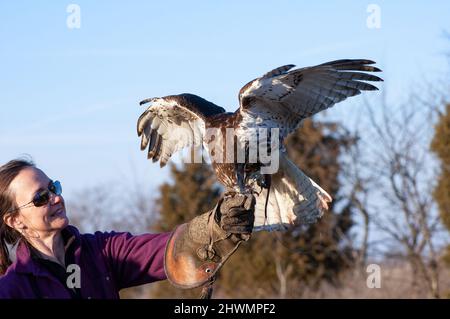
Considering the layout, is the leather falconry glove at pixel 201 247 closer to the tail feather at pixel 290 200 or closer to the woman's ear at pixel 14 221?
the woman's ear at pixel 14 221

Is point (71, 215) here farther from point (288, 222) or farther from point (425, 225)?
point (288, 222)

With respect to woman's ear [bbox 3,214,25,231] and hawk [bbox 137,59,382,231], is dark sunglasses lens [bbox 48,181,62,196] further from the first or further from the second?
hawk [bbox 137,59,382,231]

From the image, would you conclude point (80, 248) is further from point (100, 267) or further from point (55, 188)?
point (55, 188)

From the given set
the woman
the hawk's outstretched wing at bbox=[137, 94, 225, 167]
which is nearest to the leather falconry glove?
the woman

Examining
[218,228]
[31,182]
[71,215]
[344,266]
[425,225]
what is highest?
[31,182]

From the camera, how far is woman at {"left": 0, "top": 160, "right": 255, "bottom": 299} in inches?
135

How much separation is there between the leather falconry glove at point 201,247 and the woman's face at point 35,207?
1.86 feet

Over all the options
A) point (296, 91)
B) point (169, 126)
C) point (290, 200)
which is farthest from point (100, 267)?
point (169, 126)

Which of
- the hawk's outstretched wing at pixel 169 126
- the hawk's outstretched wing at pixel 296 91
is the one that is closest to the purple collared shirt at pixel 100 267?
the hawk's outstretched wing at pixel 296 91
